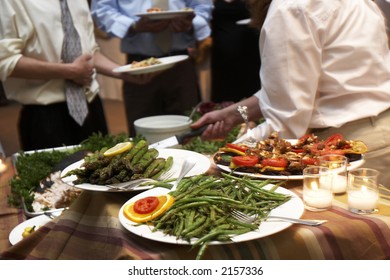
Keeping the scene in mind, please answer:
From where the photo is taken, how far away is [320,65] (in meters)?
1.60

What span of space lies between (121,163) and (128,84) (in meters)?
1.90

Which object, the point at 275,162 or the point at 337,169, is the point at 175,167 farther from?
the point at 337,169

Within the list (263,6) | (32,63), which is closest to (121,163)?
(263,6)

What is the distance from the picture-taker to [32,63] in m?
2.33

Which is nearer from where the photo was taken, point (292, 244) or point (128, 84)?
point (292, 244)

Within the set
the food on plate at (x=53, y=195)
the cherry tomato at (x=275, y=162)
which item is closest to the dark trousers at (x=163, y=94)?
the food on plate at (x=53, y=195)

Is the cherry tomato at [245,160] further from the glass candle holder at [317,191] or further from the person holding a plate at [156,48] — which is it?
the person holding a plate at [156,48]

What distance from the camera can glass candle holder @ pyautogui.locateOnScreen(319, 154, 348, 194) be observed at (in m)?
1.23

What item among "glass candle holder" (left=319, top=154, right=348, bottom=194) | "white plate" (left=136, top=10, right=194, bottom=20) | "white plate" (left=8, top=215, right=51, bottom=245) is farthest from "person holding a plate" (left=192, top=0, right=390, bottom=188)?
"white plate" (left=136, top=10, right=194, bottom=20)

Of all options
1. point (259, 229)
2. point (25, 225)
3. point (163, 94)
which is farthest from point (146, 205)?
point (163, 94)

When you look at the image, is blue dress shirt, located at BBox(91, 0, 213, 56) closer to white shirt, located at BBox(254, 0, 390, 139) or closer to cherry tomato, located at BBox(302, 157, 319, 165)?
white shirt, located at BBox(254, 0, 390, 139)

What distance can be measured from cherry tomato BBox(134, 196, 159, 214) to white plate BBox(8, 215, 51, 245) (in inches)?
16.9

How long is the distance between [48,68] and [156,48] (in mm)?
865
